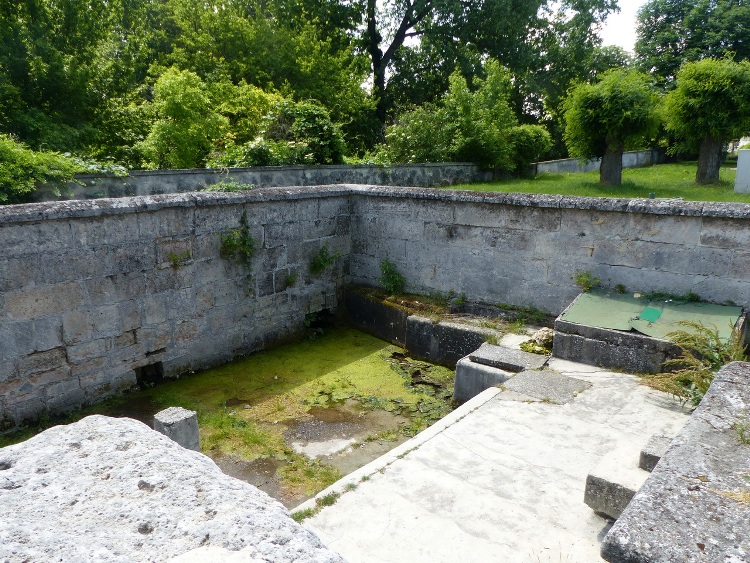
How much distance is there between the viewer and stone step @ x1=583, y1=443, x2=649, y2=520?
3115 millimetres

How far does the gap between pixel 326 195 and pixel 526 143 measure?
9.36 meters

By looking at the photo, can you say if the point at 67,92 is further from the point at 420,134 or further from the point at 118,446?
the point at 118,446

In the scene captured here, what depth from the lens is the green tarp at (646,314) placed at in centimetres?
521

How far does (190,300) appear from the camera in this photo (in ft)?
20.5

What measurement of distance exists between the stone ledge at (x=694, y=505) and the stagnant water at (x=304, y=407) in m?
2.99

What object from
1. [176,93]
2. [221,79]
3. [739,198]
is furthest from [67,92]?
[739,198]

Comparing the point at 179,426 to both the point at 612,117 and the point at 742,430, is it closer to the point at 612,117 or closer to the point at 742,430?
the point at 742,430

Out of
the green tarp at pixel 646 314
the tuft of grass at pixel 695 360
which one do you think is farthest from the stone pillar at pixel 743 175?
the tuft of grass at pixel 695 360

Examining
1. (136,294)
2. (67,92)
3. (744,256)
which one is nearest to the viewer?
(744,256)

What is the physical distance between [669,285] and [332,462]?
3.89 metres

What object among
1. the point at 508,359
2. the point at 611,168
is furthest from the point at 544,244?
the point at 611,168

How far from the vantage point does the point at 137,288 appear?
574 cm

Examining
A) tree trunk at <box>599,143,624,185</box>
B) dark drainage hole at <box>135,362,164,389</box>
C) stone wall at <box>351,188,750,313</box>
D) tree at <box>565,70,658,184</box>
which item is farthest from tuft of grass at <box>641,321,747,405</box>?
tree trunk at <box>599,143,624,185</box>

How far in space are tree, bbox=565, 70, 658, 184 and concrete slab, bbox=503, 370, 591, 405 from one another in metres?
7.66
